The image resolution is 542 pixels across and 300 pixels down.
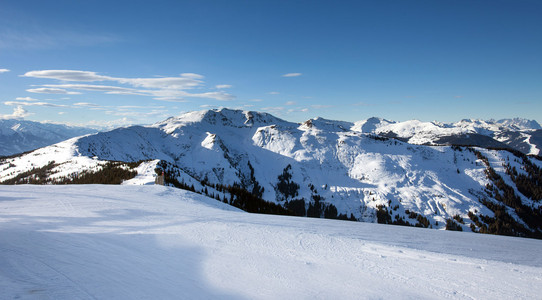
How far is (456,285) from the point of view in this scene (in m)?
4.69

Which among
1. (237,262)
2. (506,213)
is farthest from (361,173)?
(237,262)

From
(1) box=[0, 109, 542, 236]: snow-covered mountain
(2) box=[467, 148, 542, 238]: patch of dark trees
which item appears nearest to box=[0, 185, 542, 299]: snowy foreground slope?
(1) box=[0, 109, 542, 236]: snow-covered mountain

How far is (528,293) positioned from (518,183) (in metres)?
204

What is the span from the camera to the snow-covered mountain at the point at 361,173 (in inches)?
4747

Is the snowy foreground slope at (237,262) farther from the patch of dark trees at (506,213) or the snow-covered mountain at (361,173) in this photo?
the patch of dark trees at (506,213)

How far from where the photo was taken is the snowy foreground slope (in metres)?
3.95

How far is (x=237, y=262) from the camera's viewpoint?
5.20 metres

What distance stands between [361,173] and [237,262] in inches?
6555

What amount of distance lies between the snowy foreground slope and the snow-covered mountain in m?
107

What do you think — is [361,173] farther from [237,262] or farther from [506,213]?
[237,262]

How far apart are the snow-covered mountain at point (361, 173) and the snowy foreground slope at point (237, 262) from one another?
352ft

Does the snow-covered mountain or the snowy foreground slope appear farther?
the snow-covered mountain

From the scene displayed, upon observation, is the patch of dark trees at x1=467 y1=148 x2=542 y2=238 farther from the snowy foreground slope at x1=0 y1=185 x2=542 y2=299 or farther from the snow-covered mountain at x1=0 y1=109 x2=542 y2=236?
the snowy foreground slope at x1=0 y1=185 x2=542 y2=299

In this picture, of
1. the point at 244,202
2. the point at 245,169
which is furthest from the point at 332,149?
the point at 244,202
